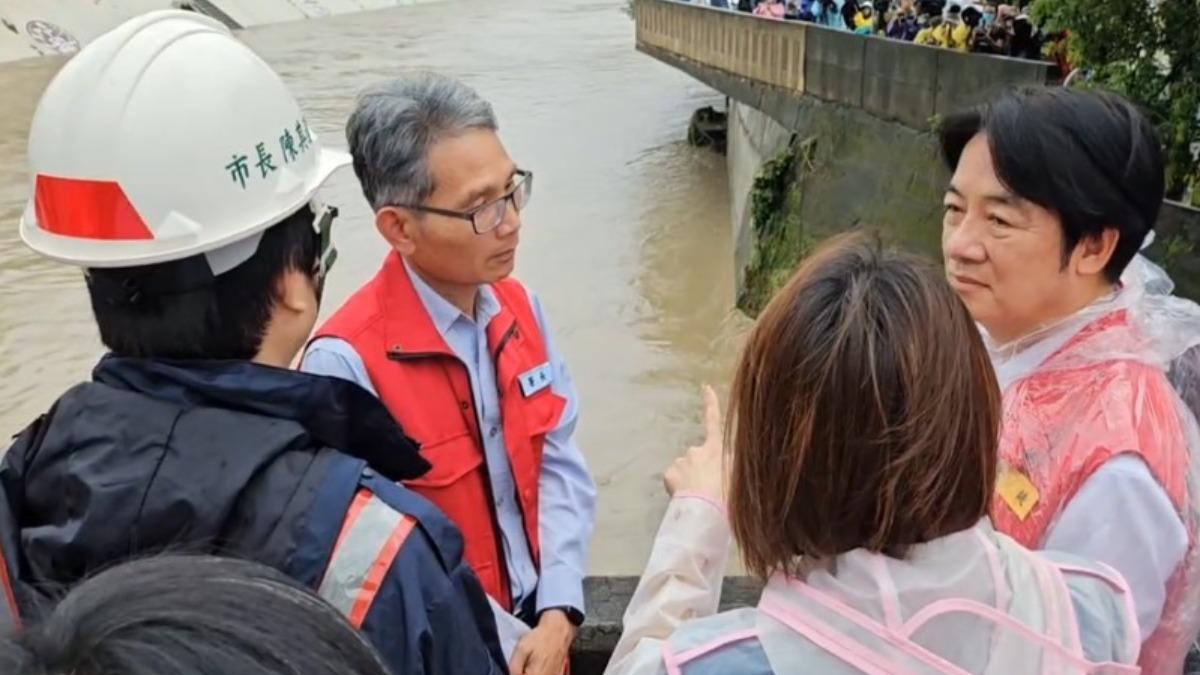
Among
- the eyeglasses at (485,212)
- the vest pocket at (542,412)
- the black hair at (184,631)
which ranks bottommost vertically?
the vest pocket at (542,412)

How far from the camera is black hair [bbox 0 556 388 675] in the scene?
693 millimetres

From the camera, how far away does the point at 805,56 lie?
1028 cm

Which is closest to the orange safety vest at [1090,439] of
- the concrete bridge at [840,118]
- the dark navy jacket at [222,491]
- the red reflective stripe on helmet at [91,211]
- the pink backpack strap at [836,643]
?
the pink backpack strap at [836,643]

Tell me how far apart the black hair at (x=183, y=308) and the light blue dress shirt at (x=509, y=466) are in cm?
51

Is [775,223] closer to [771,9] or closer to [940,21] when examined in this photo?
[940,21]

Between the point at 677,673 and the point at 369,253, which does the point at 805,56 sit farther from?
the point at 677,673

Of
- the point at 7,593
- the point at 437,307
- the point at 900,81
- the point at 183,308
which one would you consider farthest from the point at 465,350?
the point at 900,81

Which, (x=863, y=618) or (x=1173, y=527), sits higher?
(x=863, y=618)

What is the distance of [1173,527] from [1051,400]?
25 centimetres

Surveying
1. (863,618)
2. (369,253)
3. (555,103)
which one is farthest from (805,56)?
(555,103)

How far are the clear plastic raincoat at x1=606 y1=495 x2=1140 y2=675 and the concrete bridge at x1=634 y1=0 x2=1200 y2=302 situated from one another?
209 inches

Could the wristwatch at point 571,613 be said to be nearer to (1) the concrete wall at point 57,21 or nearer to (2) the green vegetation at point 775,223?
(2) the green vegetation at point 775,223

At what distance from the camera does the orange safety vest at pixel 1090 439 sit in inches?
60.4

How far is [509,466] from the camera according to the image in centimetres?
200
